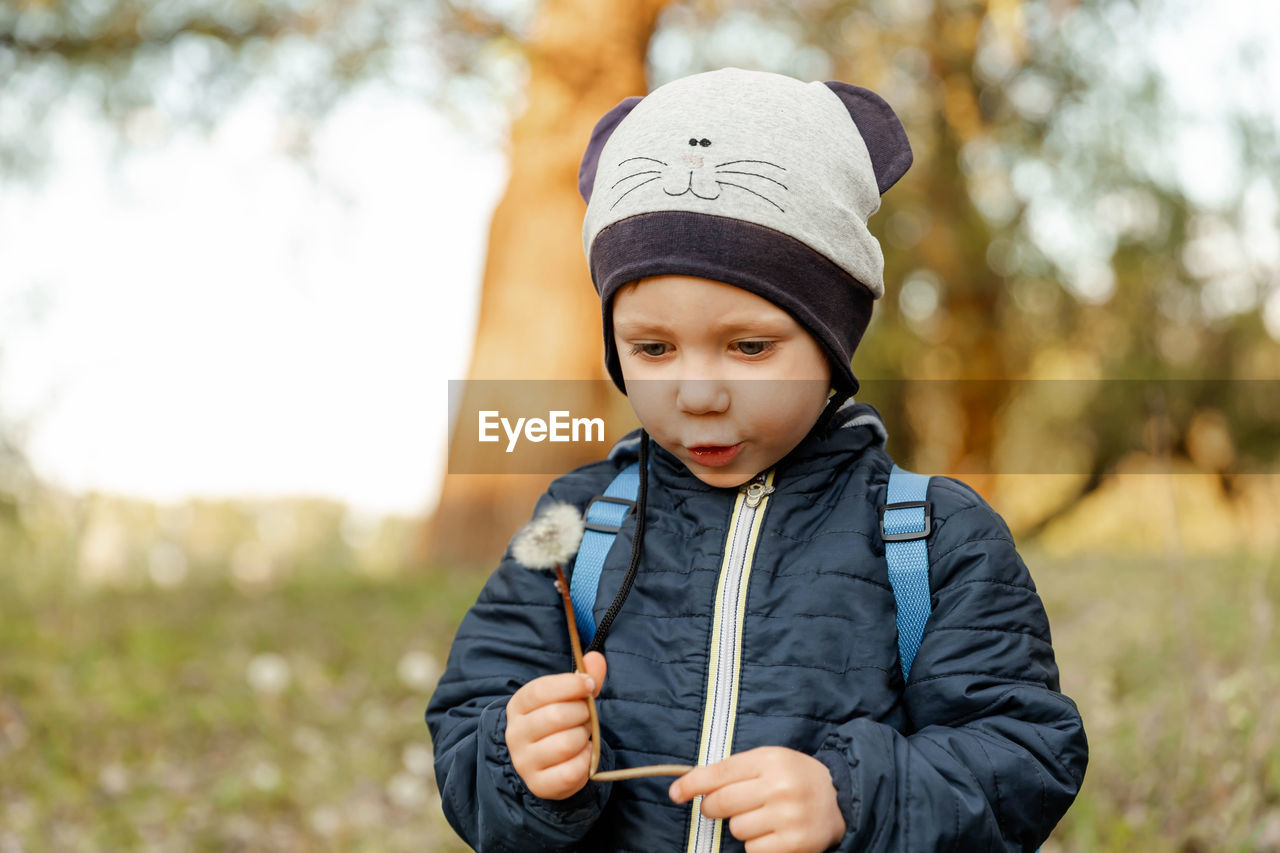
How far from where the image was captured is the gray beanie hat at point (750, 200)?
4.66 ft

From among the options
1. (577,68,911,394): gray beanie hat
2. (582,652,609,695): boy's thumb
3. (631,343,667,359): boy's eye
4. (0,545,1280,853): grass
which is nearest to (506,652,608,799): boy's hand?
(582,652,609,695): boy's thumb

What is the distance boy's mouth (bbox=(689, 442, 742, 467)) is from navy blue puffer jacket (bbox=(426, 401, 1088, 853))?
10cm

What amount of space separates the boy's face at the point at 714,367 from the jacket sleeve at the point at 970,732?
25 cm

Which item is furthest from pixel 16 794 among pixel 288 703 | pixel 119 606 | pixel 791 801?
pixel 791 801

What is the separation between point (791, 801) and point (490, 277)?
535 cm

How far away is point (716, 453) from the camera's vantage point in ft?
4.87

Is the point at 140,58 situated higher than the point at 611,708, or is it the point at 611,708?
the point at 140,58

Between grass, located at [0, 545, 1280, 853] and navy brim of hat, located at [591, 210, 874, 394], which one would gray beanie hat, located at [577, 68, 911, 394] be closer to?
navy brim of hat, located at [591, 210, 874, 394]

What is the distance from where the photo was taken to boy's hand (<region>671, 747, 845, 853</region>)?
4.04 ft

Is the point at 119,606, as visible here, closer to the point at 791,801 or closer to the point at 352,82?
the point at 352,82

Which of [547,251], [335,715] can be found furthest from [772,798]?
[547,251]

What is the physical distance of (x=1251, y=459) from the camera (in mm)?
10344

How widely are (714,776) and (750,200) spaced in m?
0.72

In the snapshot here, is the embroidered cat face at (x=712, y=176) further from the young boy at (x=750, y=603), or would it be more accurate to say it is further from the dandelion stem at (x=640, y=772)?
the dandelion stem at (x=640, y=772)
